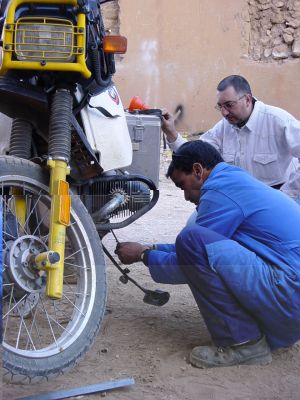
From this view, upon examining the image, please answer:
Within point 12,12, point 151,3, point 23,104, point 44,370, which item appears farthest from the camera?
point 151,3

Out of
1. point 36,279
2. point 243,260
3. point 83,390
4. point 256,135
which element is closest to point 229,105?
point 256,135

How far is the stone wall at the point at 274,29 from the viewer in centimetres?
1188

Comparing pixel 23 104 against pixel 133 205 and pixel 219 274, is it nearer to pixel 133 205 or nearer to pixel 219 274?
pixel 133 205

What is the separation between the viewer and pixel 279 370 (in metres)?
3.10

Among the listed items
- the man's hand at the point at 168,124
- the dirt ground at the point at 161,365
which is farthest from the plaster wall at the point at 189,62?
the dirt ground at the point at 161,365

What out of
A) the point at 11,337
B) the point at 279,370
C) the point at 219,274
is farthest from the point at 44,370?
the point at 279,370

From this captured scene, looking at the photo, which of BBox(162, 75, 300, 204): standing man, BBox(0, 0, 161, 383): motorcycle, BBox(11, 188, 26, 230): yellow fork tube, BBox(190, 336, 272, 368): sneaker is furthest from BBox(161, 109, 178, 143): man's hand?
BBox(190, 336, 272, 368): sneaker

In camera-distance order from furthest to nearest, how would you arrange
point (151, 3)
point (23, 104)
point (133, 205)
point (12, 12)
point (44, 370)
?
point (151, 3), point (133, 205), point (23, 104), point (12, 12), point (44, 370)

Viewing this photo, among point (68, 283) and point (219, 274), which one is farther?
point (68, 283)

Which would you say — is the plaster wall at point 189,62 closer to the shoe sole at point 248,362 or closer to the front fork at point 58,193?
the front fork at point 58,193

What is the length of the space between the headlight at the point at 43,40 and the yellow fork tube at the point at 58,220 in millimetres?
448

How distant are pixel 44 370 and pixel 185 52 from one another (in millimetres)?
9009

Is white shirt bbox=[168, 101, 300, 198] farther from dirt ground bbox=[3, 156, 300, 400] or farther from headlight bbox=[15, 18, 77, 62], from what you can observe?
headlight bbox=[15, 18, 77, 62]

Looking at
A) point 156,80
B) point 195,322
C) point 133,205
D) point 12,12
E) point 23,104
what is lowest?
point 156,80
